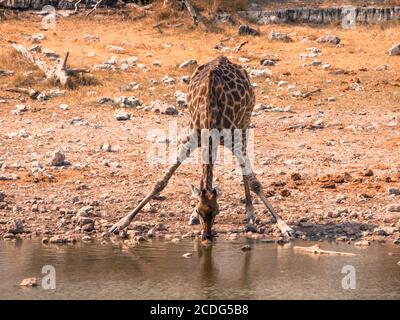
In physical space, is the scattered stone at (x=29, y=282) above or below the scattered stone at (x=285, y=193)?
above

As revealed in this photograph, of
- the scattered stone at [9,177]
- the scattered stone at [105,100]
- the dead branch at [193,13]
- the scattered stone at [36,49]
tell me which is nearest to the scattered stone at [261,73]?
the scattered stone at [105,100]

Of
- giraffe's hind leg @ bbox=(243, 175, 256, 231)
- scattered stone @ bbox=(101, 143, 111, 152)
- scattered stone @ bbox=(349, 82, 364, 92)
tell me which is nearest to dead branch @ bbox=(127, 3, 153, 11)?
scattered stone @ bbox=(349, 82, 364, 92)

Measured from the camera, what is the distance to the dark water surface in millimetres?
7539

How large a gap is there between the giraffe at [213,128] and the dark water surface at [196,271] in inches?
18.2

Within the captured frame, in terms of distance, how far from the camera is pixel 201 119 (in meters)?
9.22

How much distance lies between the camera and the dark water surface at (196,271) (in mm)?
7539

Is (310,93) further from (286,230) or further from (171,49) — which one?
(286,230)

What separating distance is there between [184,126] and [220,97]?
4.97 metres

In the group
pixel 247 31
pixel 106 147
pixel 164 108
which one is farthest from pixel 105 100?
pixel 247 31

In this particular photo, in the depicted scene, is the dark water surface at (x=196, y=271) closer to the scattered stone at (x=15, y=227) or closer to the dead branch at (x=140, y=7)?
the scattered stone at (x=15, y=227)

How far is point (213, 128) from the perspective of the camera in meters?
9.16

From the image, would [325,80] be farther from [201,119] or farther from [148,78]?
[201,119]

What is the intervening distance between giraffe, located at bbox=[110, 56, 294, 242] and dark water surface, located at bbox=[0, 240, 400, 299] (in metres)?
0.46
